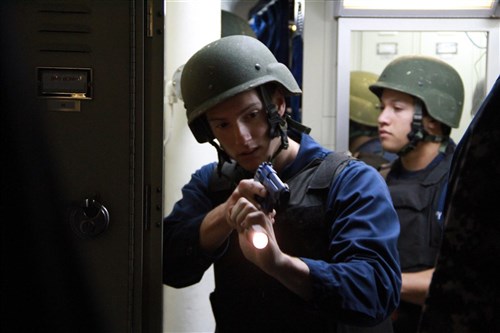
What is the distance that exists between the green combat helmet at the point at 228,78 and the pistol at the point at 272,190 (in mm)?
205

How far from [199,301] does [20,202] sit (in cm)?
146

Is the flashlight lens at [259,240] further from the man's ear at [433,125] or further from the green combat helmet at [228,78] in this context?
the man's ear at [433,125]

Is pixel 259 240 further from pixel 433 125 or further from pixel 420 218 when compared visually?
pixel 433 125

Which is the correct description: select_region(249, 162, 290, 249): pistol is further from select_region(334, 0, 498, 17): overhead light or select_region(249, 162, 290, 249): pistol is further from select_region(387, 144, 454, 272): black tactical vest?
select_region(334, 0, 498, 17): overhead light

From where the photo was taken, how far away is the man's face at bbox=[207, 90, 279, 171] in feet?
6.95

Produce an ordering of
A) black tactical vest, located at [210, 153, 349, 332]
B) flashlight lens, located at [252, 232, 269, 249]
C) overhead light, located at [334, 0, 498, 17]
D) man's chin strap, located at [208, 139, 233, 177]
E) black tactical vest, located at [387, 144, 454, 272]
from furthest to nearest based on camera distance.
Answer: overhead light, located at [334, 0, 498, 17] < black tactical vest, located at [387, 144, 454, 272] < man's chin strap, located at [208, 139, 233, 177] < black tactical vest, located at [210, 153, 349, 332] < flashlight lens, located at [252, 232, 269, 249]

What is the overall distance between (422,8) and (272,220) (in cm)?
220

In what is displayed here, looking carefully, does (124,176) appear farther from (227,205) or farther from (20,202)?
(227,205)

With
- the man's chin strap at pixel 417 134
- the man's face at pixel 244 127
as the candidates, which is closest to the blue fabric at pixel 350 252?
the man's face at pixel 244 127

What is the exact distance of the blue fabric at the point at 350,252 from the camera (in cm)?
187

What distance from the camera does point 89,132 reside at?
1.72 m

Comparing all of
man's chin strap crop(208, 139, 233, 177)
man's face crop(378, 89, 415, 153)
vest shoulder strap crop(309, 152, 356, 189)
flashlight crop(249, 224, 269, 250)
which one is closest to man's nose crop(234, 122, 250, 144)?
man's chin strap crop(208, 139, 233, 177)

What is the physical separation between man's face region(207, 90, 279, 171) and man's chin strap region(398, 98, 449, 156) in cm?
146

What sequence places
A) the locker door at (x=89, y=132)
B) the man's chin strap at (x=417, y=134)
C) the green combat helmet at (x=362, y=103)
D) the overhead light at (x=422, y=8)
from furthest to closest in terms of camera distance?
the green combat helmet at (x=362, y=103) → the overhead light at (x=422, y=8) → the man's chin strap at (x=417, y=134) → the locker door at (x=89, y=132)
